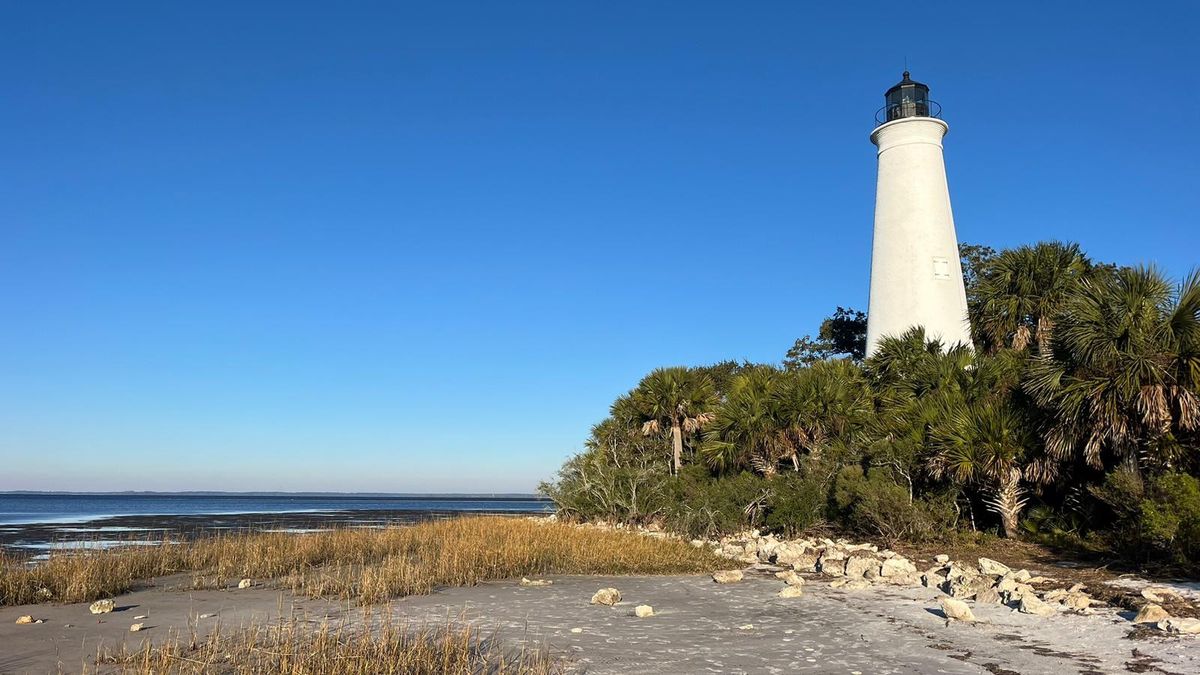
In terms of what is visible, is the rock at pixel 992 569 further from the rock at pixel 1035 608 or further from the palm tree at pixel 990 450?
the palm tree at pixel 990 450

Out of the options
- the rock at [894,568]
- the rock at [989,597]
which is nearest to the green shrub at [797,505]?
the rock at [894,568]

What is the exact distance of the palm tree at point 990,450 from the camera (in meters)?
17.4

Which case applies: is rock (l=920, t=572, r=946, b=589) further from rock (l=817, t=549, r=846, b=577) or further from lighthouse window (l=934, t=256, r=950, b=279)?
lighthouse window (l=934, t=256, r=950, b=279)

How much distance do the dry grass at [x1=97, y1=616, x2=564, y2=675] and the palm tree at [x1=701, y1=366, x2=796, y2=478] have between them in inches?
679

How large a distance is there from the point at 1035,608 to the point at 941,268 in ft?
64.6

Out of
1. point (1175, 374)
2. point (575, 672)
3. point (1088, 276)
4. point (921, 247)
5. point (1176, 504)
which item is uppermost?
point (921, 247)

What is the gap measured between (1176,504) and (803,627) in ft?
22.4

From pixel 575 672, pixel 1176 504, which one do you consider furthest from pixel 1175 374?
pixel 575 672

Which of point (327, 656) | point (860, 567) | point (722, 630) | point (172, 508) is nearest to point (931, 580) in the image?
point (860, 567)

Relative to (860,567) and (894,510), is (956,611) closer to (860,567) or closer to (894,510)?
(860,567)

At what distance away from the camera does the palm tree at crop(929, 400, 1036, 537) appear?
1741 centimetres

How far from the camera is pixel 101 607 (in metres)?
11.5

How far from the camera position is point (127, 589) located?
1397cm

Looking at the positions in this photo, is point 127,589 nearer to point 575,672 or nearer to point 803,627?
point 575,672
